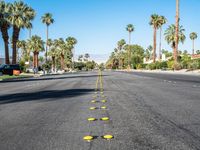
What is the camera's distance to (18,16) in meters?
58.4

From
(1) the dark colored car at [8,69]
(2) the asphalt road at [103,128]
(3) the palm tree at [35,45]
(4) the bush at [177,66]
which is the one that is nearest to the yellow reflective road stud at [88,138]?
(2) the asphalt road at [103,128]

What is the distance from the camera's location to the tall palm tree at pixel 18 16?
56.7 meters

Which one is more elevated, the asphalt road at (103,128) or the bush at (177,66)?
the bush at (177,66)

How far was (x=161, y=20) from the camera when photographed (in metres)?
91.4

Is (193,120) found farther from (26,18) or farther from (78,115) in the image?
(26,18)

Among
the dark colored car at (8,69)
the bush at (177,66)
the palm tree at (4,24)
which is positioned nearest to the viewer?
the dark colored car at (8,69)

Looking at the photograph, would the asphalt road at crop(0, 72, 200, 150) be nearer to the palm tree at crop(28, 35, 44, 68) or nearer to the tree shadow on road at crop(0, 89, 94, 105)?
the tree shadow on road at crop(0, 89, 94, 105)

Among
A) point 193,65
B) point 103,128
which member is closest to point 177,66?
point 193,65

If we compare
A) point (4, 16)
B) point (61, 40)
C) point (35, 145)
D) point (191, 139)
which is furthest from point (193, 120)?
point (61, 40)

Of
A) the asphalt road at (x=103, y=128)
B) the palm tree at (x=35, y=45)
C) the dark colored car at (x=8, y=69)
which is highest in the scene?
the palm tree at (x=35, y=45)

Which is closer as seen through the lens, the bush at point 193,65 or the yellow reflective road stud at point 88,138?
the yellow reflective road stud at point 88,138

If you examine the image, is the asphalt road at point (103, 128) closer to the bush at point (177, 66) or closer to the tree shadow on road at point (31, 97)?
the tree shadow on road at point (31, 97)

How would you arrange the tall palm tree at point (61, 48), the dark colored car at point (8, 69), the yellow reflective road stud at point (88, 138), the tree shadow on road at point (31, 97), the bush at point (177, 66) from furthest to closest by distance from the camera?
the tall palm tree at point (61, 48) → the bush at point (177, 66) → the dark colored car at point (8, 69) → the tree shadow on road at point (31, 97) → the yellow reflective road stud at point (88, 138)

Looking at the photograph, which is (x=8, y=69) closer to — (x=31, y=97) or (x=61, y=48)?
(x=31, y=97)
